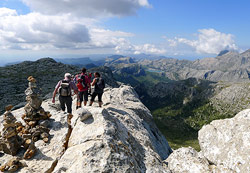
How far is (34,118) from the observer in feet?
43.8

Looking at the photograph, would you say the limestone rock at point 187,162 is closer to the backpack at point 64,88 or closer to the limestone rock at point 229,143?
the limestone rock at point 229,143

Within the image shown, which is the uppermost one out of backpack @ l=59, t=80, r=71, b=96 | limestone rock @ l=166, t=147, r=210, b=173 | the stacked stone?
backpack @ l=59, t=80, r=71, b=96

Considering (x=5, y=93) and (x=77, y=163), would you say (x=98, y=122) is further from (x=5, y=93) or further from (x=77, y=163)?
(x=5, y=93)

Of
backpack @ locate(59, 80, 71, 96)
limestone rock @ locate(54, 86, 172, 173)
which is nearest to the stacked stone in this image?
backpack @ locate(59, 80, 71, 96)

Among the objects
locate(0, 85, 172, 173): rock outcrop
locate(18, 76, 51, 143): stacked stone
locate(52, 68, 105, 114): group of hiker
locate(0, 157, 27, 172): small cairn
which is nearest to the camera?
locate(0, 85, 172, 173): rock outcrop

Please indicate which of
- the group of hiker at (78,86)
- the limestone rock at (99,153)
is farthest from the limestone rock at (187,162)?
the group of hiker at (78,86)

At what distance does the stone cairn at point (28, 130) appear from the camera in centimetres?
1013

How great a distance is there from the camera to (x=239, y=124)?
1184 cm

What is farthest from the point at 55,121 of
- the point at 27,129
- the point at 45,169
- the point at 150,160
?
the point at 150,160

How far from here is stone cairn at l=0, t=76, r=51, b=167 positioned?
10.1 m

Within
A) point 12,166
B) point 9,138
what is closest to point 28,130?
point 9,138

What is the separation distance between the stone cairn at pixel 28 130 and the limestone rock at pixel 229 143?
13928 millimetres

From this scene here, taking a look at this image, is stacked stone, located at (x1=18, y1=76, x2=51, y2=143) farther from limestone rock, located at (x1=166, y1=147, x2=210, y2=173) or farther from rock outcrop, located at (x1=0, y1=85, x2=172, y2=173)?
limestone rock, located at (x1=166, y1=147, x2=210, y2=173)

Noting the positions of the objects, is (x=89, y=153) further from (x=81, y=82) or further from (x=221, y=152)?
(x=81, y=82)
